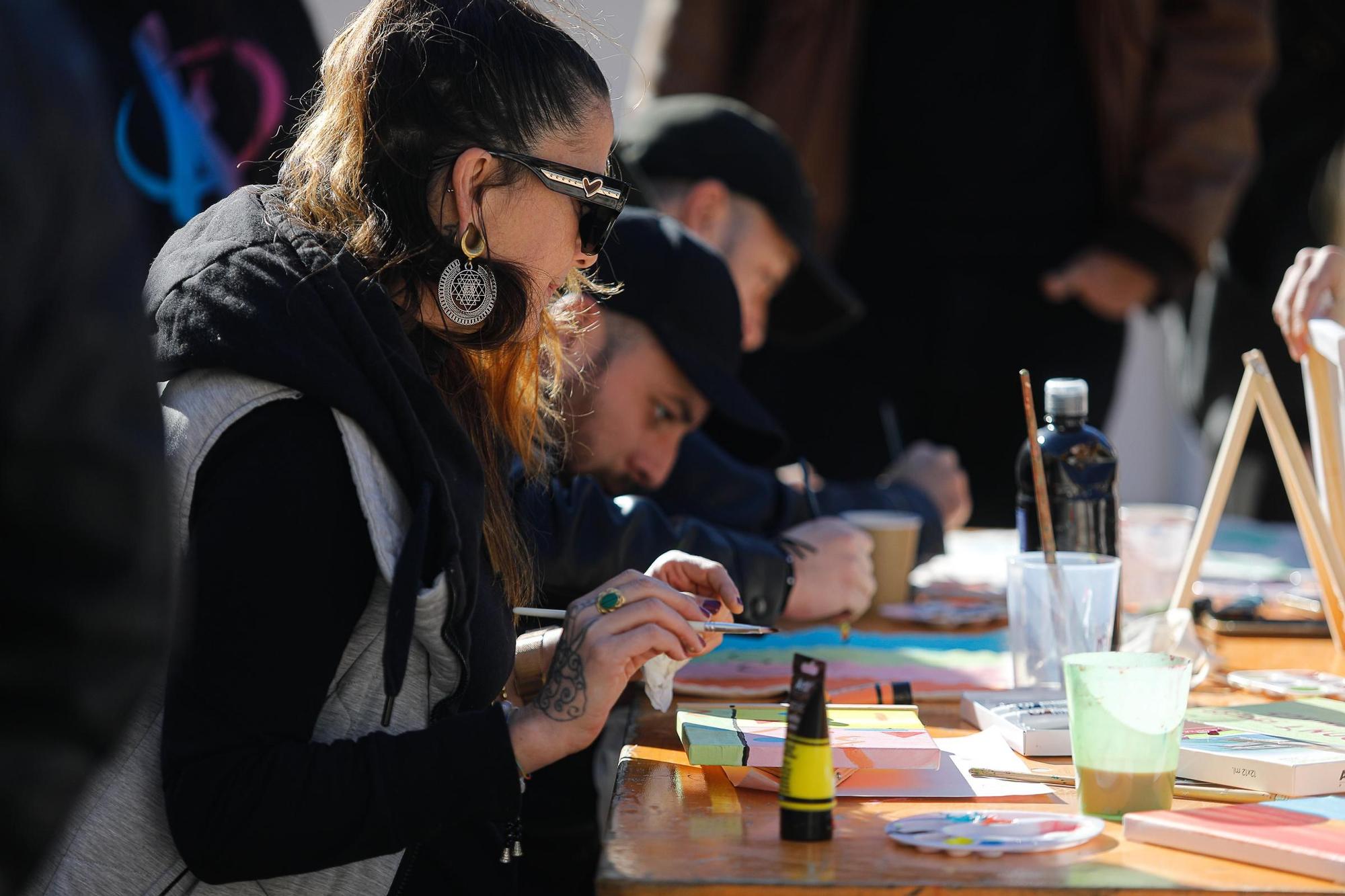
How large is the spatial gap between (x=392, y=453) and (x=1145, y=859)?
25.2 inches

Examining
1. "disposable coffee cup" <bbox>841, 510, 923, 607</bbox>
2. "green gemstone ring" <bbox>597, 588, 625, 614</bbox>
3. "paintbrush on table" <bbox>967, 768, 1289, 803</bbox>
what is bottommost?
"disposable coffee cup" <bbox>841, 510, 923, 607</bbox>

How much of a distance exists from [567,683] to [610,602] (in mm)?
83

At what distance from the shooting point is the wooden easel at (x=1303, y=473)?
1.70 m

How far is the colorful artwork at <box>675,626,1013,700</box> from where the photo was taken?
1611 millimetres

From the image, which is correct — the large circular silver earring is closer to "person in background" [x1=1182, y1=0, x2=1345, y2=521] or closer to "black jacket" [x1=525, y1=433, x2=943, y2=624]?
"black jacket" [x1=525, y1=433, x2=943, y2=624]

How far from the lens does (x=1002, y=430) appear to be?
346 cm

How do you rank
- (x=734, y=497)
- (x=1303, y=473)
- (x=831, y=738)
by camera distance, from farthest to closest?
(x=734, y=497) → (x=1303, y=473) → (x=831, y=738)

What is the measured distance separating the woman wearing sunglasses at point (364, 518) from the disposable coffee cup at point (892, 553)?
0.93 metres

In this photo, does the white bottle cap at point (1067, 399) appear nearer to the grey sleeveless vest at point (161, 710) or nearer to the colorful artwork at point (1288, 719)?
the colorful artwork at point (1288, 719)

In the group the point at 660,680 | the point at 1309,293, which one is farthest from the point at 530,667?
the point at 1309,293

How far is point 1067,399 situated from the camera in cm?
177

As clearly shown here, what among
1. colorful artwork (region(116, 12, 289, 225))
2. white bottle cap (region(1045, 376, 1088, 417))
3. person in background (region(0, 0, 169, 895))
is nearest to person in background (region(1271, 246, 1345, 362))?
white bottle cap (region(1045, 376, 1088, 417))

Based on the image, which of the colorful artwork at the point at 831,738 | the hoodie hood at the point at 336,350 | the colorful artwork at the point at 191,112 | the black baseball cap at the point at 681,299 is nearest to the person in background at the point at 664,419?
the black baseball cap at the point at 681,299

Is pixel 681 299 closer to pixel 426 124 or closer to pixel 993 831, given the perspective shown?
pixel 426 124
